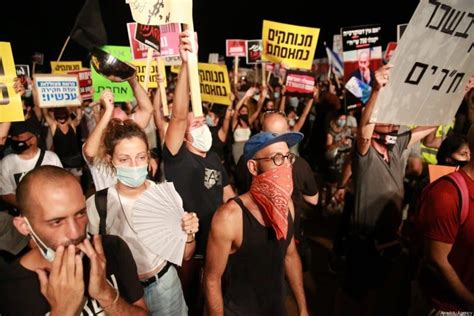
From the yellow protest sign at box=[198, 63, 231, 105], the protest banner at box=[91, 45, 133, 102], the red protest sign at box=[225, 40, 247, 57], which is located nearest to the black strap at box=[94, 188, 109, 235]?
the protest banner at box=[91, 45, 133, 102]

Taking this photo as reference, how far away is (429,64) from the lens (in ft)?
10.0

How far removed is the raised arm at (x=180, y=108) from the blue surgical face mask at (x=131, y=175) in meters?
0.56

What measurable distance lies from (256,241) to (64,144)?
5.67 meters

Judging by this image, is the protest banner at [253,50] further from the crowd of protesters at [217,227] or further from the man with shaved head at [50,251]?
the man with shaved head at [50,251]

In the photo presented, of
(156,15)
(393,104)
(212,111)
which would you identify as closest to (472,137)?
(393,104)

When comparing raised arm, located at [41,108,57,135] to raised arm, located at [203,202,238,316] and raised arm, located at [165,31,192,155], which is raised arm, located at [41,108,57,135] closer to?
raised arm, located at [165,31,192,155]

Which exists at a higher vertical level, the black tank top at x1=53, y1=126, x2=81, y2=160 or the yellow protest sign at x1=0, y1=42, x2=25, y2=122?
the yellow protest sign at x1=0, y1=42, x2=25, y2=122

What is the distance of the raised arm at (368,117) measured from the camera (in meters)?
3.26

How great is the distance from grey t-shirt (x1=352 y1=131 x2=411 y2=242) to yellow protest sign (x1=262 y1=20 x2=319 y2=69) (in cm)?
348

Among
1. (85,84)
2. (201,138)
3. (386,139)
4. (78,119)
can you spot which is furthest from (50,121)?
(386,139)

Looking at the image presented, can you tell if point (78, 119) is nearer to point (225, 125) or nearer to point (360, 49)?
point (225, 125)

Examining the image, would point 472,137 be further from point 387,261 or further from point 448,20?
point 387,261

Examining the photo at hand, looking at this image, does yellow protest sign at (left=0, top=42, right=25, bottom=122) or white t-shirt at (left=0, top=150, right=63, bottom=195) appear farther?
white t-shirt at (left=0, top=150, right=63, bottom=195)

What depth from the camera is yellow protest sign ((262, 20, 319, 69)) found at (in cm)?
706
